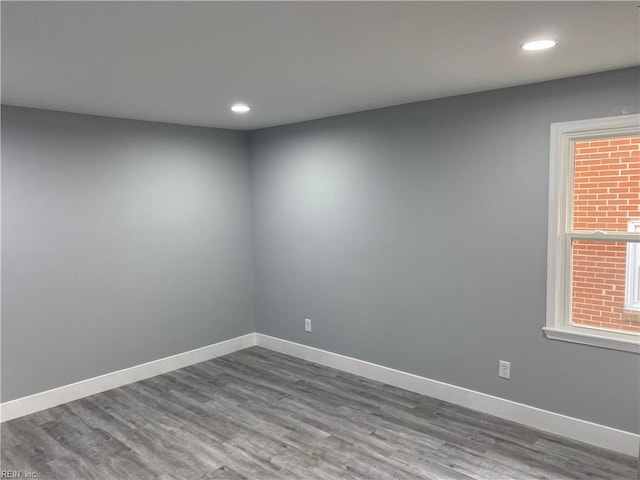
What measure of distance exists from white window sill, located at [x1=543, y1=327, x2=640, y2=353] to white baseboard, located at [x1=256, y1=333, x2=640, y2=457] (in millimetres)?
517

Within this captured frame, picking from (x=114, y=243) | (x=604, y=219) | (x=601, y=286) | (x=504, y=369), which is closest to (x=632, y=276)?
(x=601, y=286)

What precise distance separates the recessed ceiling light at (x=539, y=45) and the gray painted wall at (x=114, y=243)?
3.12 meters

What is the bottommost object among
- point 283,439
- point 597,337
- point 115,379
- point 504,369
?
point 283,439

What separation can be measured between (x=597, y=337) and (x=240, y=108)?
2965 millimetres

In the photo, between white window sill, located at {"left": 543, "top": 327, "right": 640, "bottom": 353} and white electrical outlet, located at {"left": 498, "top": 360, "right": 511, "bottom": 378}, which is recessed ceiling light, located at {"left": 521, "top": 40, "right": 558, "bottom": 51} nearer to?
white window sill, located at {"left": 543, "top": 327, "right": 640, "bottom": 353}

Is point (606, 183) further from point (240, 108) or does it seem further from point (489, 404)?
point (240, 108)

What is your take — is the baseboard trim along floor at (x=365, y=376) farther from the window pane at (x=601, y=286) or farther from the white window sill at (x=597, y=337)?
the window pane at (x=601, y=286)

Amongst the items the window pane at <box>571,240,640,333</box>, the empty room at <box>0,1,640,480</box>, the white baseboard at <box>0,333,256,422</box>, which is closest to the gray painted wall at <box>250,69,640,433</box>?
the empty room at <box>0,1,640,480</box>

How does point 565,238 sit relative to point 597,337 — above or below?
above

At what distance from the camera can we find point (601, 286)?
9.41 feet

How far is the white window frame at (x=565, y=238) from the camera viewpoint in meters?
2.72

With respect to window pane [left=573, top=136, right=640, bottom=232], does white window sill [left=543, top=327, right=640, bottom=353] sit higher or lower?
lower

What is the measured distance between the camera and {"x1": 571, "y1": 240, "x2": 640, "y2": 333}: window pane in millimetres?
2791

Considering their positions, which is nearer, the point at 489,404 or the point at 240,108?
the point at 489,404
